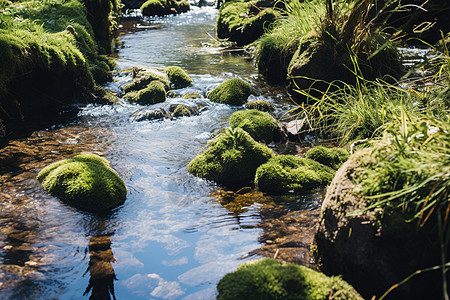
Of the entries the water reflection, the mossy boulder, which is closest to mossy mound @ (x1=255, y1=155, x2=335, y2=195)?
the mossy boulder

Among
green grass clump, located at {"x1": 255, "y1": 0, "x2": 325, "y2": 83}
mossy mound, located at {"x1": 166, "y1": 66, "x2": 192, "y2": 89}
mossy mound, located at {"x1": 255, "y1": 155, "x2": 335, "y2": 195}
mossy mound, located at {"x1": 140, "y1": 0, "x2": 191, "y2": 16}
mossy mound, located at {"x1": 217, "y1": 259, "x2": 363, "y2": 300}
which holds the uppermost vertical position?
mossy mound, located at {"x1": 140, "y1": 0, "x2": 191, "y2": 16}

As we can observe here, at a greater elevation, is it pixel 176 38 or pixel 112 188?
pixel 176 38

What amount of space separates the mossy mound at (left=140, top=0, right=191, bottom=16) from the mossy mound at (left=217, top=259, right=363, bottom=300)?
2724cm

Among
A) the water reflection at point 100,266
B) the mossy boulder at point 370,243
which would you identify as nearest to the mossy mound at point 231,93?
the water reflection at point 100,266

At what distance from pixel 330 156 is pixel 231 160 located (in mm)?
1421

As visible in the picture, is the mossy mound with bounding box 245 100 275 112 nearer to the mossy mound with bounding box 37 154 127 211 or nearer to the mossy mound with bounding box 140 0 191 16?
the mossy mound with bounding box 37 154 127 211

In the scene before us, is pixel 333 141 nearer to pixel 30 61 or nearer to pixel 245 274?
pixel 245 274

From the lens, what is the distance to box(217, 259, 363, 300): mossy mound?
251 centimetres

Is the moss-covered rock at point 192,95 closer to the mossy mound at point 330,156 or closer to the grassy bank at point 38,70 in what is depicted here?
the grassy bank at point 38,70

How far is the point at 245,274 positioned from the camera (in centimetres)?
274

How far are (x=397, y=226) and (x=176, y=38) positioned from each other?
16.1 metres

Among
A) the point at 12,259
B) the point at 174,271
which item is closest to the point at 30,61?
the point at 12,259

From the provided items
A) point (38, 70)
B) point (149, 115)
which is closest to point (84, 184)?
point (149, 115)

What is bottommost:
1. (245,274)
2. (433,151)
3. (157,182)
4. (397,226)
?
(157,182)
